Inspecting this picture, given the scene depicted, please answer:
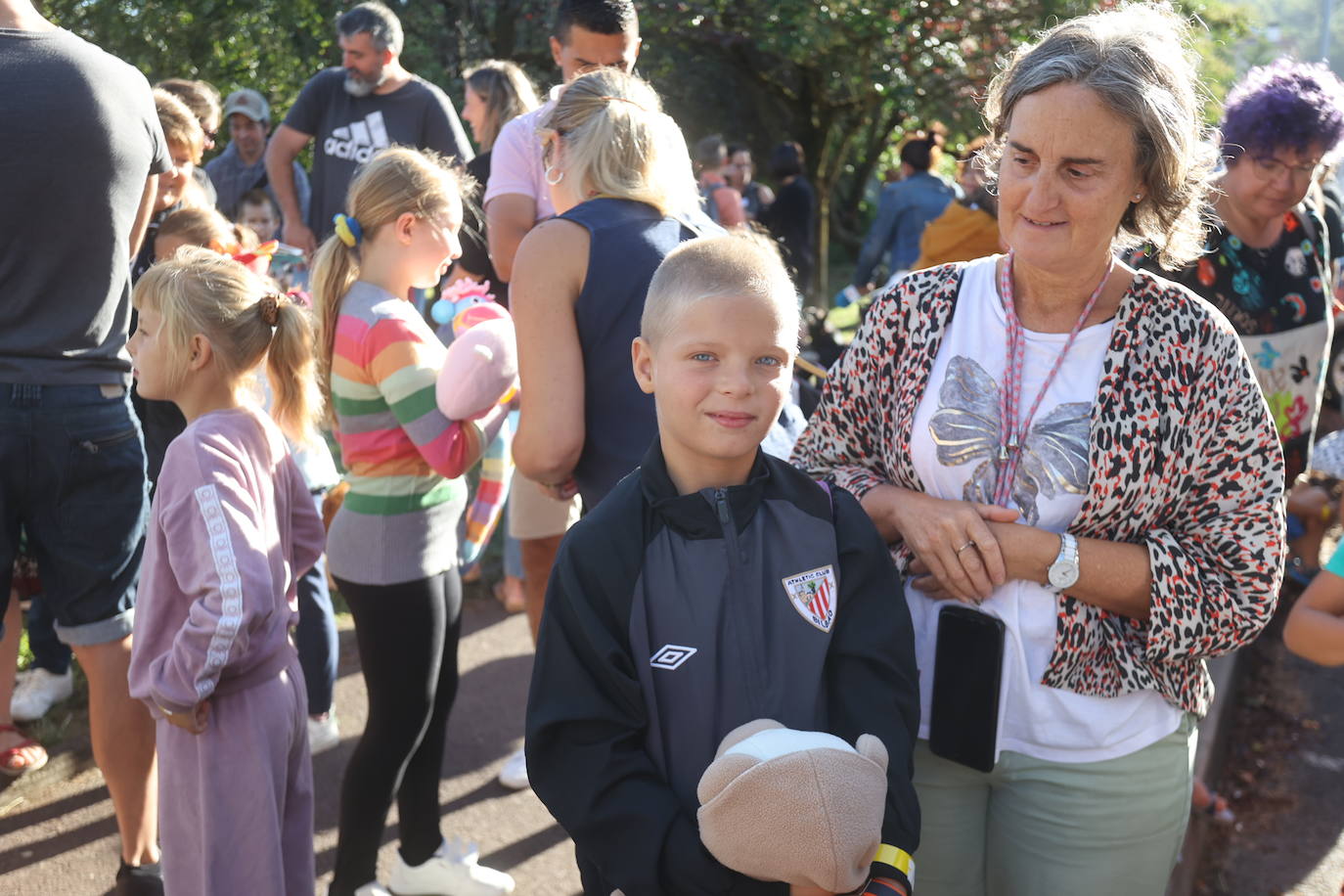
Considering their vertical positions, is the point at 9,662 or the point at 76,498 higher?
the point at 76,498

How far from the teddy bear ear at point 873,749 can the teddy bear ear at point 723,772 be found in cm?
20

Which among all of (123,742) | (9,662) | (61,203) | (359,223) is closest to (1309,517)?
(359,223)

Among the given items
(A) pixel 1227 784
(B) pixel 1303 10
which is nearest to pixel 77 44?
(A) pixel 1227 784

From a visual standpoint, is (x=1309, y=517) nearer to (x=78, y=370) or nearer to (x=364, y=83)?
(x=364, y=83)

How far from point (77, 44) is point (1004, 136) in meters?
2.40

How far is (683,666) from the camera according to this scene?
6.00ft

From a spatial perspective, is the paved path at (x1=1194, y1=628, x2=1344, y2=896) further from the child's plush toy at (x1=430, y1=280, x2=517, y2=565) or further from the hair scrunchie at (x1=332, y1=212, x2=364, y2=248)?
the hair scrunchie at (x1=332, y1=212, x2=364, y2=248)

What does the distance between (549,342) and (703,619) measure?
0.98 metres

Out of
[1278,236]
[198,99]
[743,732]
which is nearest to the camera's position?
[743,732]

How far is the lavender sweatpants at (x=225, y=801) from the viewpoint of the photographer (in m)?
2.54

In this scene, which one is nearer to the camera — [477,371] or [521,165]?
[477,371]

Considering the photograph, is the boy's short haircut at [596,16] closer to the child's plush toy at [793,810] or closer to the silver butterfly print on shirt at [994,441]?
the silver butterfly print on shirt at [994,441]

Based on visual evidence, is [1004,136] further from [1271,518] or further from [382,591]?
[382,591]

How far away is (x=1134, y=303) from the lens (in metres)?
2.06
